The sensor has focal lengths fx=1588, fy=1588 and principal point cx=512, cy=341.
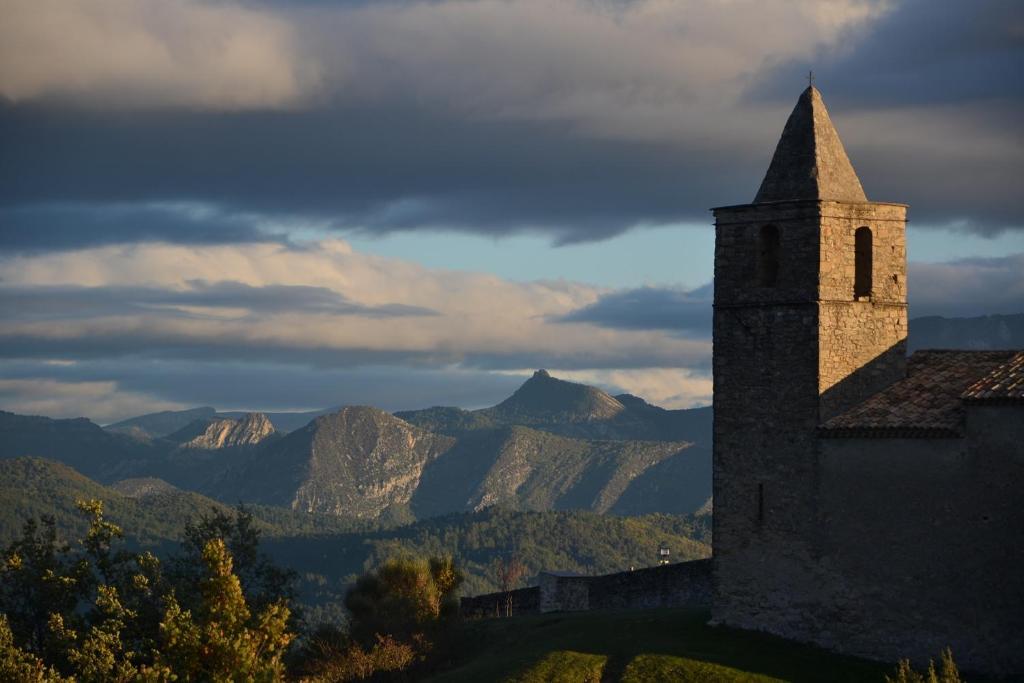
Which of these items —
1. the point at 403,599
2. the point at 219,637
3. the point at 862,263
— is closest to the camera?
the point at 219,637

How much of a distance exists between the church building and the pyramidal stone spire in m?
0.04

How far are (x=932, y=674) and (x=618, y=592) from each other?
21.8 m

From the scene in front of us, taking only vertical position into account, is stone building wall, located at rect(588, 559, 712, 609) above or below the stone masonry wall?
below

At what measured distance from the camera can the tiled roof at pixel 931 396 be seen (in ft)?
124

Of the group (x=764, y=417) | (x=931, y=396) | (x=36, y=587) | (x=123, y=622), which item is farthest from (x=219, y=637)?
(x=36, y=587)

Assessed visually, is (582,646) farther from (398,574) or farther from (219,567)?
(398,574)

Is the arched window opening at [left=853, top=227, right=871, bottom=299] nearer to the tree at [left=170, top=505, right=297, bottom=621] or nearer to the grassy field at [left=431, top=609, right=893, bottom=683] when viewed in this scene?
the grassy field at [left=431, top=609, right=893, bottom=683]

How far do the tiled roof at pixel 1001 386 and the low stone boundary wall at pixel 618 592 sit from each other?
1390 cm

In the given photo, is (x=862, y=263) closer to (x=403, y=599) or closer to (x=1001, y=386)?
(x=1001, y=386)

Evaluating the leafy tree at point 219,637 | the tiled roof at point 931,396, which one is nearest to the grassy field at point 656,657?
the tiled roof at point 931,396

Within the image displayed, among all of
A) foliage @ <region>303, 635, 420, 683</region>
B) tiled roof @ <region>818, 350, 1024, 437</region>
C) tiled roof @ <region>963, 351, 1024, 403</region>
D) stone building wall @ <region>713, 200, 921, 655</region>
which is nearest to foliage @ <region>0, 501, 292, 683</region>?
foliage @ <region>303, 635, 420, 683</region>

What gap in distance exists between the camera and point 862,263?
4178cm

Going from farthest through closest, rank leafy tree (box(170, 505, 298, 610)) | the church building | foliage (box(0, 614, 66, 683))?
1. leafy tree (box(170, 505, 298, 610))
2. foliage (box(0, 614, 66, 683))
3. the church building

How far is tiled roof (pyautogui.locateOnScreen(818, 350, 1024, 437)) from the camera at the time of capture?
3794 cm
